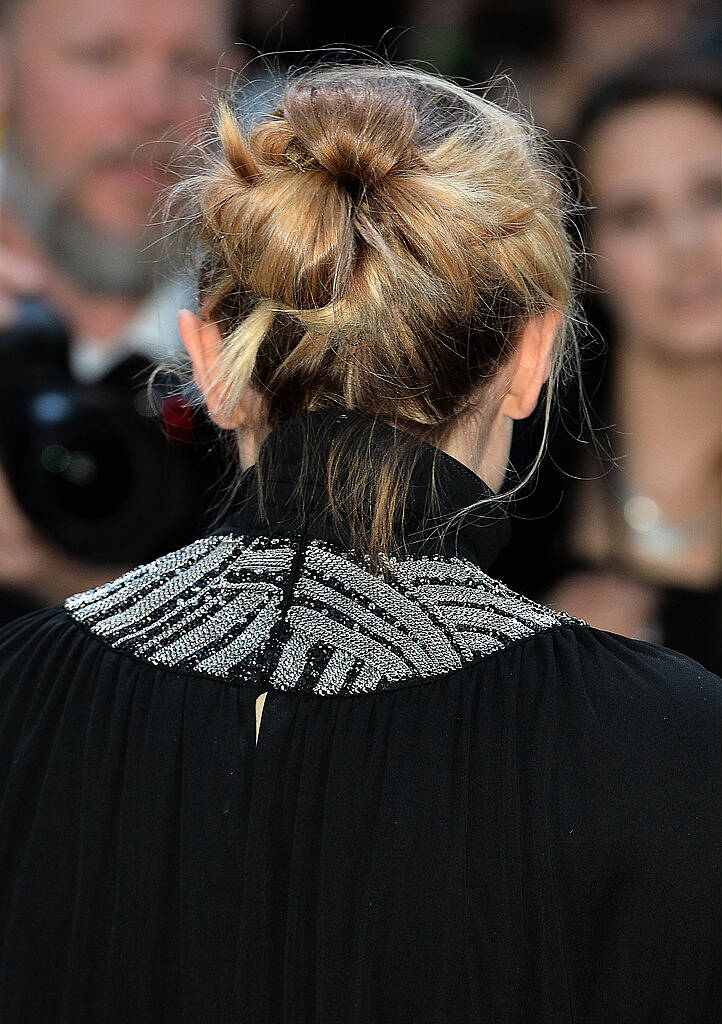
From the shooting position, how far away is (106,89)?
1865mm

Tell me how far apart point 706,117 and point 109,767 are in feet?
5.00

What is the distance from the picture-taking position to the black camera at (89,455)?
1852mm

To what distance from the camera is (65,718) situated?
2.30ft

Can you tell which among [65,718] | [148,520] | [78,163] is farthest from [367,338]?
[78,163]

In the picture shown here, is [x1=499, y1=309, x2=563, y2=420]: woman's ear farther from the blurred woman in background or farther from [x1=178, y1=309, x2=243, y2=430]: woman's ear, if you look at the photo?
the blurred woman in background

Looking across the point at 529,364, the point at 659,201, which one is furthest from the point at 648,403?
the point at 529,364

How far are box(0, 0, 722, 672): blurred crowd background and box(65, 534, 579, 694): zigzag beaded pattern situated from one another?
1098 mm

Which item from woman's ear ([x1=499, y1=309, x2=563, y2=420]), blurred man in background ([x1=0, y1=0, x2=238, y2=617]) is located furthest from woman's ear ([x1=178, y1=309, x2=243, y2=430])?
blurred man in background ([x1=0, y1=0, x2=238, y2=617])

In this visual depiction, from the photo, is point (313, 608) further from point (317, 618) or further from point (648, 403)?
point (648, 403)

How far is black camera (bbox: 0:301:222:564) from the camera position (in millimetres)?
1852

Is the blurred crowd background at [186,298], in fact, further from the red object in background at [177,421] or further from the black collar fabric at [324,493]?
the black collar fabric at [324,493]

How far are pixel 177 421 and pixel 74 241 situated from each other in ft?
1.52

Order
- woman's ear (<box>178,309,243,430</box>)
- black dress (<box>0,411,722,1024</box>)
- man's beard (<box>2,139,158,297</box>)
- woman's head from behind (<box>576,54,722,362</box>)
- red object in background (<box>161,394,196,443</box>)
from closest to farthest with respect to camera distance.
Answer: black dress (<box>0,411,722,1024</box>)
woman's ear (<box>178,309,243,430</box>)
red object in background (<box>161,394,196,443</box>)
woman's head from behind (<box>576,54,722,362</box>)
man's beard (<box>2,139,158,297</box>)

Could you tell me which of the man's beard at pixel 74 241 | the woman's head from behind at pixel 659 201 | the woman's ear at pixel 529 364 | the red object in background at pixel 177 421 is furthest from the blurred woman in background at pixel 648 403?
the woman's ear at pixel 529 364
